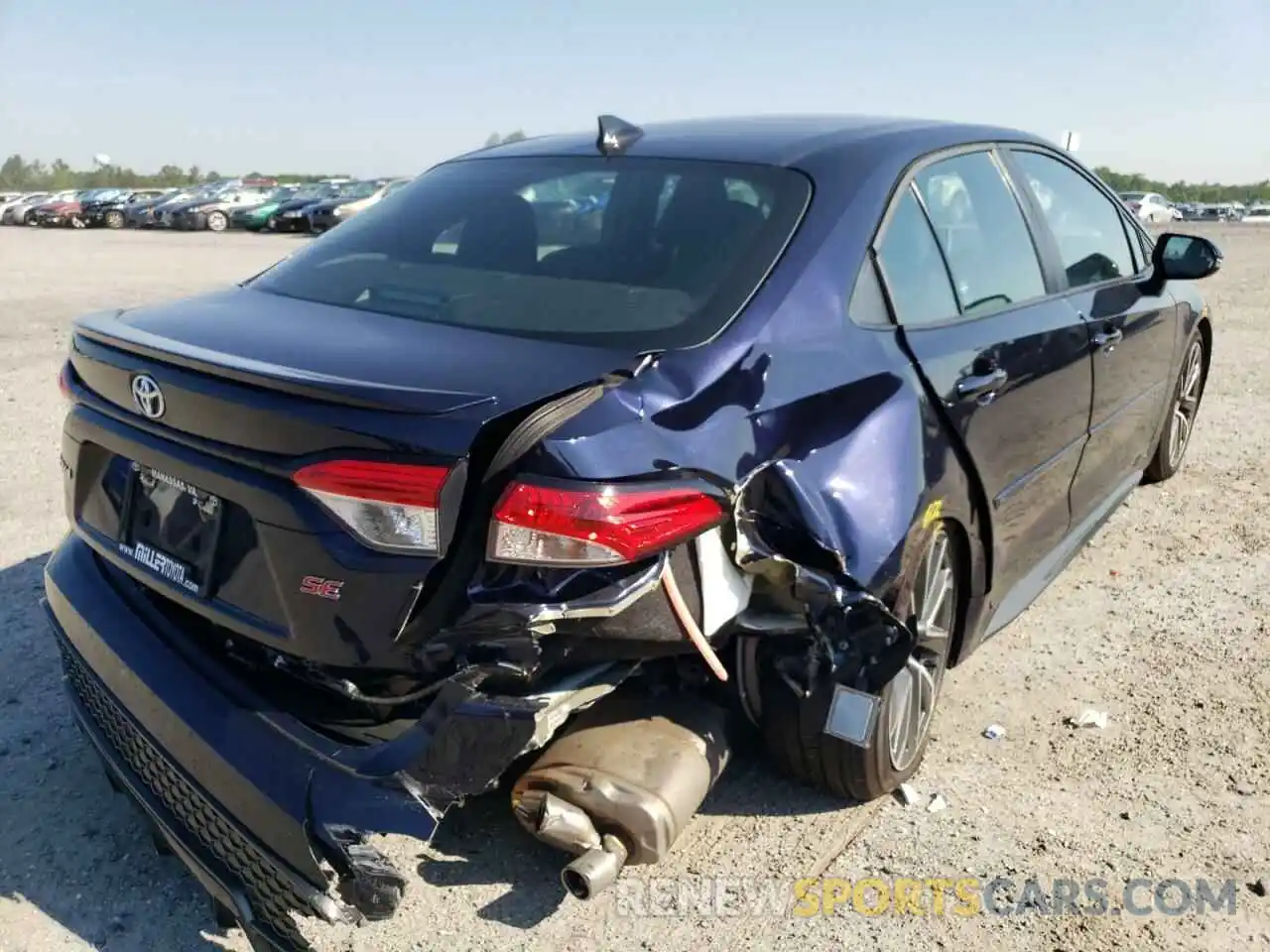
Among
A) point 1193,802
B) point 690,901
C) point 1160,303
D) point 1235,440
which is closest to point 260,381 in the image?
point 690,901

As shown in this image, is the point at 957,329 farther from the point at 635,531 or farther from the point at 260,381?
the point at 260,381

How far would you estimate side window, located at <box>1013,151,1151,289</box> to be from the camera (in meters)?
3.93

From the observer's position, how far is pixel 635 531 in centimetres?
203

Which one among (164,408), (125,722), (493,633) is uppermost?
(164,408)

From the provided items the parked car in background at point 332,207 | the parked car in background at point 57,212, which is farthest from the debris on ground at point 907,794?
the parked car in background at point 57,212

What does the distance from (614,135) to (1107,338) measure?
1.94m

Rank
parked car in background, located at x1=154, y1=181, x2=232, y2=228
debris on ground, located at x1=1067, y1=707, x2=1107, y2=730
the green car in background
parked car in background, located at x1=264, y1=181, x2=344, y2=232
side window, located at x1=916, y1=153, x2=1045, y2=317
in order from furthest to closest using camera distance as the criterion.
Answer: parked car in background, located at x1=154, y1=181, x2=232, y2=228 → the green car in background → parked car in background, located at x1=264, y1=181, x2=344, y2=232 → debris on ground, located at x1=1067, y1=707, x2=1107, y2=730 → side window, located at x1=916, y1=153, x2=1045, y2=317

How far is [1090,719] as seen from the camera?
11.3 ft

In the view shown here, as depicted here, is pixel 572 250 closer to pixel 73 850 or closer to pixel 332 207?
pixel 73 850

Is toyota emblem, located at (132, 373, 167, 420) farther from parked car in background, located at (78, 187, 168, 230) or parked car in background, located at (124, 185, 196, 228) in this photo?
parked car in background, located at (78, 187, 168, 230)

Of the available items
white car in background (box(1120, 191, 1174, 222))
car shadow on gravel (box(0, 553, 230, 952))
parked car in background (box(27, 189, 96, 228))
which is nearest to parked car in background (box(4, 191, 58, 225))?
parked car in background (box(27, 189, 96, 228))

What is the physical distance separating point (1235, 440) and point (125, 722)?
20.8 feet

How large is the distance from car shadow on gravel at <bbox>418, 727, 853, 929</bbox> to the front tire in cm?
327

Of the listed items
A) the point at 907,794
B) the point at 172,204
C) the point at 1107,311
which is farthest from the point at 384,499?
the point at 172,204
